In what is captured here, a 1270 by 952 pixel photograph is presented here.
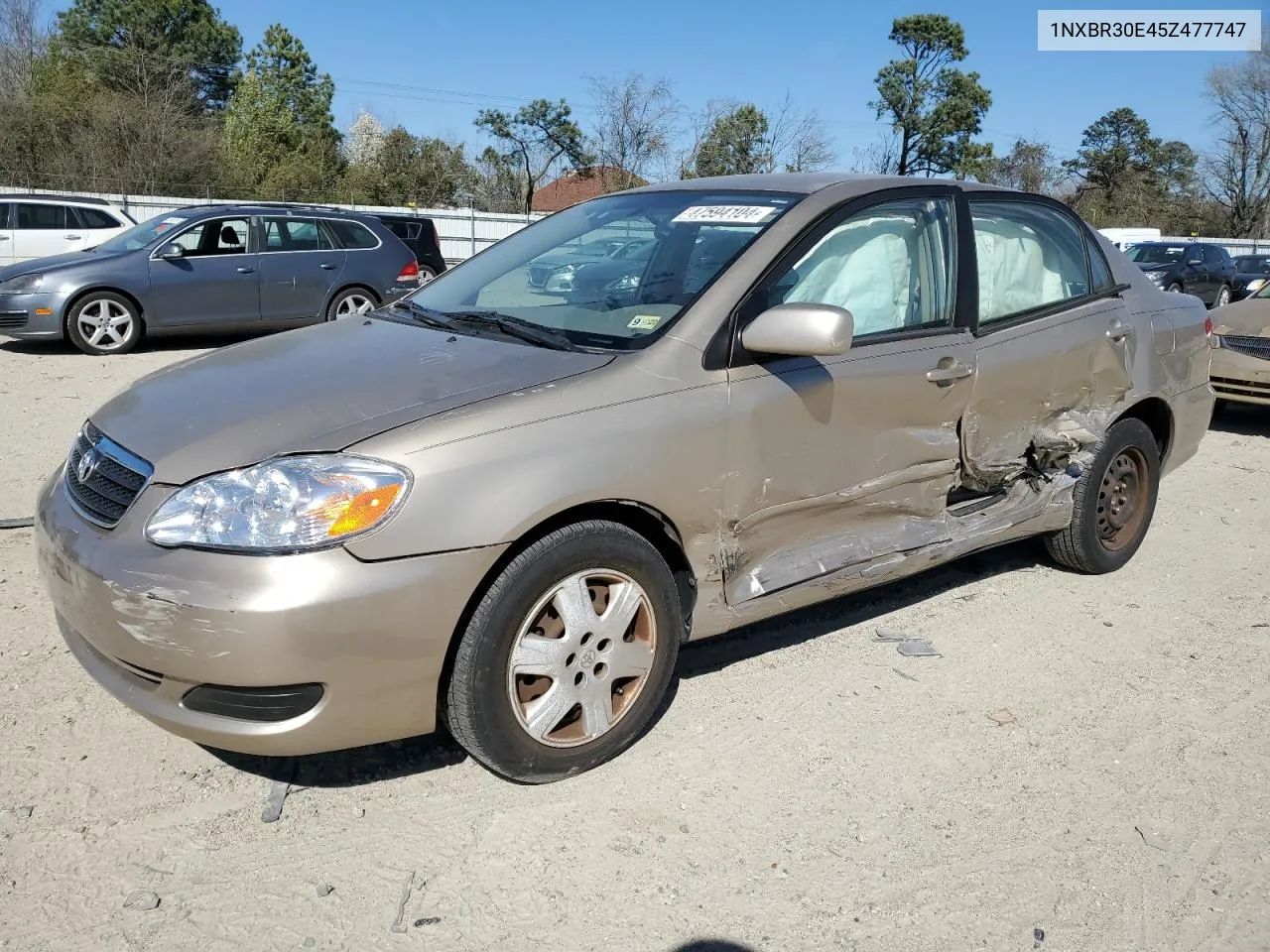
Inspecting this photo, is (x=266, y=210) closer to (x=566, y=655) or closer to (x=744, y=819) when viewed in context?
(x=566, y=655)

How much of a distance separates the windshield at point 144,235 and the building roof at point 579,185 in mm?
21630

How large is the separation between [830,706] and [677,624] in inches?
28.7

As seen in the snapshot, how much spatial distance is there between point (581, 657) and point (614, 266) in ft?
4.87

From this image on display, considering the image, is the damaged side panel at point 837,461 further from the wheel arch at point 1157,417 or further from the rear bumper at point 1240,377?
the rear bumper at point 1240,377

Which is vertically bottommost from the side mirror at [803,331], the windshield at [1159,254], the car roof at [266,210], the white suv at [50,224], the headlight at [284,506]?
the headlight at [284,506]

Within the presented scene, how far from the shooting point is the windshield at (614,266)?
333 centimetres

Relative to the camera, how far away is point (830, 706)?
3.49m

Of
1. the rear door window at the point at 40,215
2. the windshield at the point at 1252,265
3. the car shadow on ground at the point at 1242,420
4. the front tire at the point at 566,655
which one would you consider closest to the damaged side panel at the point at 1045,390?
the front tire at the point at 566,655

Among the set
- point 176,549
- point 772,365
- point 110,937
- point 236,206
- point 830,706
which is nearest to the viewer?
point 110,937

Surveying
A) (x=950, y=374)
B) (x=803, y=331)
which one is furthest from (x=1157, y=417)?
(x=803, y=331)

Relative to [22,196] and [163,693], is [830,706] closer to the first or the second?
[163,693]

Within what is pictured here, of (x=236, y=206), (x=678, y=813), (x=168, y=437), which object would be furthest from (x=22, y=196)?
(x=678, y=813)

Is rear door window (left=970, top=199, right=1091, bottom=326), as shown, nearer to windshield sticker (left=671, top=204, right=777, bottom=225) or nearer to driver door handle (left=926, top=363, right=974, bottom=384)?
driver door handle (left=926, top=363, right=974, bottom=384)

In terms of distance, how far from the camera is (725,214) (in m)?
3.67
